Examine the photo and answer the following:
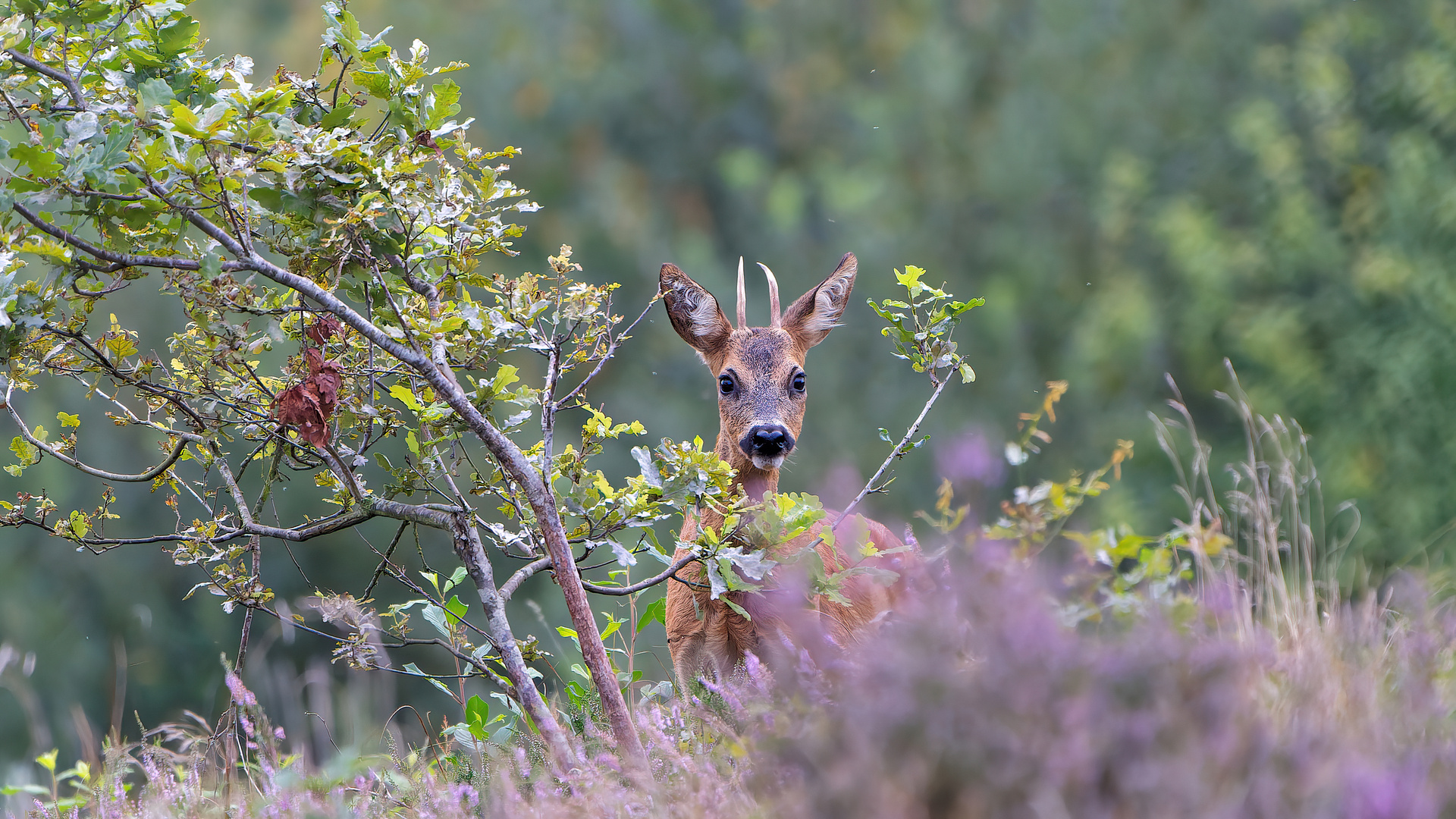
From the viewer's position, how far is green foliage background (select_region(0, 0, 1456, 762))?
1517 cm

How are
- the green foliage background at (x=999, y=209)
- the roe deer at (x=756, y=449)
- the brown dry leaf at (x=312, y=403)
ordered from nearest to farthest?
the brown dry leaf at (x=312, y=403) < the roe deer at (x=756, y=449) < the green foliage background at (x=999, y=209)

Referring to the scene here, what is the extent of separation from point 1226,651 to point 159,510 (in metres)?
18.1

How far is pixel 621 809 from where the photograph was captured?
2529mm

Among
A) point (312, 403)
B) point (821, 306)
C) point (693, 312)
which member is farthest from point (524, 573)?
point (821, 306)

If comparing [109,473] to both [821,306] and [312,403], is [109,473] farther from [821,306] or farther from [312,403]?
[821,306]

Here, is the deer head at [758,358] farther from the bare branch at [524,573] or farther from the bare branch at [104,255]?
the bare branch at [104,255]

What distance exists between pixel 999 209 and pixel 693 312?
48.8 feet

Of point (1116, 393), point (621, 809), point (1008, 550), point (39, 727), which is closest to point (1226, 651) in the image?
point (1008, 550)

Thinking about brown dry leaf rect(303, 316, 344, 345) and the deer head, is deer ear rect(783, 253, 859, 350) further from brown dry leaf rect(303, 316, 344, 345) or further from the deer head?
brown dry leaf rect(303, 316, 344, 345)

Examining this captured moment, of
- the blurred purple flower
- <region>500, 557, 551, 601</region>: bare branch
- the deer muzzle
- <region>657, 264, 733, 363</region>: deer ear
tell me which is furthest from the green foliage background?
the blurred purple flower

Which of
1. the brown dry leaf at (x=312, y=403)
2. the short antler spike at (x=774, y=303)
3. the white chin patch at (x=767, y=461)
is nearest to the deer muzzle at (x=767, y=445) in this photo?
the white chin patch at (x=767, y=461)

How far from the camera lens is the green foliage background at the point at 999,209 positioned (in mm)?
15172

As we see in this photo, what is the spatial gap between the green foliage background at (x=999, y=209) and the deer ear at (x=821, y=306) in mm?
8973

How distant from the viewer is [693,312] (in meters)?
5.78
